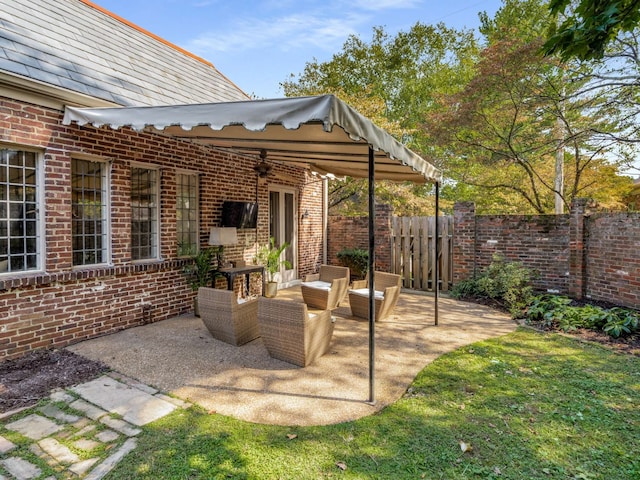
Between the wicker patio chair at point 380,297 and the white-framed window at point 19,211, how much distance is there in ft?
15.8

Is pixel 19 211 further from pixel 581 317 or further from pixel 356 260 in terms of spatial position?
pixel 581 317

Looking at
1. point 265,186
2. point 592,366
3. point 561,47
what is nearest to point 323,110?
point 561,47

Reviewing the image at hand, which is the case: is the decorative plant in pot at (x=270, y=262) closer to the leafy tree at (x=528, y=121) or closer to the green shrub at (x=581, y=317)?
the green shrub at (x=581, y=317)

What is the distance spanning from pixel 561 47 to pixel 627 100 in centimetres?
860

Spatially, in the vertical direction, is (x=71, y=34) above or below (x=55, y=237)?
above

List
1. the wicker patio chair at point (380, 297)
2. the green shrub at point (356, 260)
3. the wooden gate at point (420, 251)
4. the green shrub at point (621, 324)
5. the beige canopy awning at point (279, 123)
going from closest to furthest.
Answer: the beige canopy awning at point (279, 123) → the green shrub at point (621, 324) → the wicker patio chair at point (380, 297) → the wooden gate at point (420, 251) → the green shrub at point (356, 260)

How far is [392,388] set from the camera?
3.89 metres

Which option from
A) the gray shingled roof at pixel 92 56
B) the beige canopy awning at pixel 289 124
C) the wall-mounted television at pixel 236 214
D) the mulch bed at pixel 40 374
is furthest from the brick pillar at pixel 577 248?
the gray shingled roof at pixel 92 56

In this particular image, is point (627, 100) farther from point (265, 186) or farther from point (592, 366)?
point (265, 186)

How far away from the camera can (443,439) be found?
2.96m

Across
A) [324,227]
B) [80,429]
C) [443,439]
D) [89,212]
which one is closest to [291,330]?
[443,439]

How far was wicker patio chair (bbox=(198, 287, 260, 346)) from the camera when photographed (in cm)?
488

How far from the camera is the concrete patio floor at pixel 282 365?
349 centimetres

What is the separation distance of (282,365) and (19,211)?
395 centimetres
